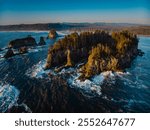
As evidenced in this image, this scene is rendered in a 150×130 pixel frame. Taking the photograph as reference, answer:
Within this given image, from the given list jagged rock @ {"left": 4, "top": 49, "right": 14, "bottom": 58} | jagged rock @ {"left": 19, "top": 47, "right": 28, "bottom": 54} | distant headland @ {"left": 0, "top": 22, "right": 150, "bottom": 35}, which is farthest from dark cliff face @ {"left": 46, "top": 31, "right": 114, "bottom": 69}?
jagged rock @ {"left": 4, "top": 49, "right": 14, "bottom": 58}

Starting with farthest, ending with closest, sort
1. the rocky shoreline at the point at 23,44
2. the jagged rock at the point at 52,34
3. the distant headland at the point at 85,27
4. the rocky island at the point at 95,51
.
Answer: the rocky shoreline at the point at 23,44, the jagged rock at the point at 52,34, the distant headland at the point at 85,27, the rocky island at the point at 95,51

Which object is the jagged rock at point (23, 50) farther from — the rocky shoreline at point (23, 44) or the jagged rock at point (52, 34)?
the jagged rock at point (52, 34)

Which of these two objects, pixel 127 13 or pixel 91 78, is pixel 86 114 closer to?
pixel 91 78

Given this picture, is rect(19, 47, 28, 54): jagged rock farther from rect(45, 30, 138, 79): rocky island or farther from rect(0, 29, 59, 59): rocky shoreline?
rect(45, 30, 138, 79): rocky island

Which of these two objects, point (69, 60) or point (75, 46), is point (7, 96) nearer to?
point (69, 60)

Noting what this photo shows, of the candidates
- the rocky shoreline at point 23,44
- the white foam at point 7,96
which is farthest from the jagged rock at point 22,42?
the white foam at point 7,96

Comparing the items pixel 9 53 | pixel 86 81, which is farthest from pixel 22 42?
pixel 86 81
